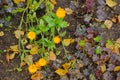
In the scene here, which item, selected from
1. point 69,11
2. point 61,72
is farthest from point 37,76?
point 69,11

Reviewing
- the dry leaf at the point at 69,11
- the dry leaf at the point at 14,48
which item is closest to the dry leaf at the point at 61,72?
the dry leaf at the point at 14,48

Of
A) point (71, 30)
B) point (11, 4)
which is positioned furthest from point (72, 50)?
point (11, 4)

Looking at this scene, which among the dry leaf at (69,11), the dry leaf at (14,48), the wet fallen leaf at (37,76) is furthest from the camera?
the dry leaf at (69,11)

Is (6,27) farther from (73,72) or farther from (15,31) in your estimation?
(73,72)

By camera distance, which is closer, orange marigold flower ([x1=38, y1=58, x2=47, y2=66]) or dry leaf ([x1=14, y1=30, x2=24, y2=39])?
orange marigold flower ([x1=38, y1=58, x2=47, y2=66])

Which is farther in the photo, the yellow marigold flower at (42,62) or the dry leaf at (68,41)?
the dry leaf at (68,41)

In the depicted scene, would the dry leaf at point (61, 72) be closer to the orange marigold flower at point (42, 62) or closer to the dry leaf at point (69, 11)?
the orange marigold flower at point (42, 62)

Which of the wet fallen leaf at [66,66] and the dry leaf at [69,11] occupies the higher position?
the dry leaf at [69,11]

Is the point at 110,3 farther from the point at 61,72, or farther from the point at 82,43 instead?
the point at 61,72

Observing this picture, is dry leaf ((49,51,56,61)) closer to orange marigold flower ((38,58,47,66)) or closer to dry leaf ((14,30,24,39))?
orange marigold flower ((38,58,47,66))

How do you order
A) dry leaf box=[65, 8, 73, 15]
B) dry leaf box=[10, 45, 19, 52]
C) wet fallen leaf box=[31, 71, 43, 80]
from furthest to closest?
dry leaf box=[65, 8, 73, 15] → dry leaf box=[10, 45, 19, 52] → wet fallen leaf box=[31, 71, 43, 80]

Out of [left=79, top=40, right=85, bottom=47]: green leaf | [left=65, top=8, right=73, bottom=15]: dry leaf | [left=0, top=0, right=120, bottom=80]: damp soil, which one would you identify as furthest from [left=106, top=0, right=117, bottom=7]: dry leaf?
[left=79, top=40, right=85, bottom=47]: green leaf

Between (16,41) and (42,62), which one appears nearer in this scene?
(42,62)
